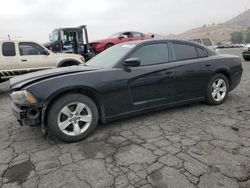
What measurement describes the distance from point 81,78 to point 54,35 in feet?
37.0

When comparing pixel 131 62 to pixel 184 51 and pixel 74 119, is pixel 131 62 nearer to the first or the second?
pixel 74 119

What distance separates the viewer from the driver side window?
7.98m

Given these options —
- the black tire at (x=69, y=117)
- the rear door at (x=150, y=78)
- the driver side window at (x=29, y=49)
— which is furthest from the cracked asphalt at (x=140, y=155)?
the driver side window at (x=29, y=49)

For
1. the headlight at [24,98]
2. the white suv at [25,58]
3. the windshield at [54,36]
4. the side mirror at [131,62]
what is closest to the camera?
the headlight at [24,98]

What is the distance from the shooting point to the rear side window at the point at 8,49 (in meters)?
7.68

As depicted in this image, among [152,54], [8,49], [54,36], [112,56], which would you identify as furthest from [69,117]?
[54,36]

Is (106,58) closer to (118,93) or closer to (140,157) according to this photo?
(118,93)

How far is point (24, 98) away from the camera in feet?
10.5

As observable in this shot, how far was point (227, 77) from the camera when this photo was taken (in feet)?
16.9

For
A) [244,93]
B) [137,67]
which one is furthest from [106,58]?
[244,93]

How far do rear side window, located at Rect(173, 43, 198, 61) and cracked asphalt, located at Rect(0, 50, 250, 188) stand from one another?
3.79 ft

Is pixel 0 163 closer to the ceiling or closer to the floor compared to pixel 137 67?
closer to the floor

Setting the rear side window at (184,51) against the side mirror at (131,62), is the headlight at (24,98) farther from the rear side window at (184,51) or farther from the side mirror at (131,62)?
the rear side window at (184,51)

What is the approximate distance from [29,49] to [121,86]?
5.70 m
